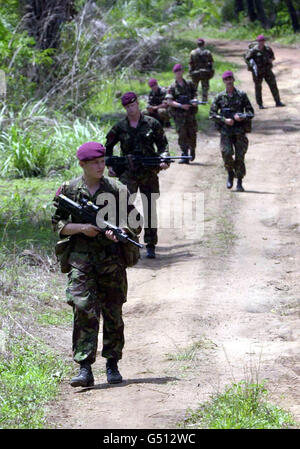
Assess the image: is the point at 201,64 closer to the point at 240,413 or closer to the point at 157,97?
the point at 157,97

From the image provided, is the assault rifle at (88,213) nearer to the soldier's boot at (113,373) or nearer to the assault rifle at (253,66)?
the soldier's boot at (113,373)

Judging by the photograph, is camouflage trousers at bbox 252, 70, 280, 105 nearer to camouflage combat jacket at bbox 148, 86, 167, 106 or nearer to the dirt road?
camouflage combat jacket at bbox 148, 86, 167, 106

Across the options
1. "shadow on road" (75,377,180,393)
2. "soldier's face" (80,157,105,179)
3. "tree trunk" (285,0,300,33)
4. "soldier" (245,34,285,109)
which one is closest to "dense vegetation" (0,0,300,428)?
"shadow on road" (75,377,180,393)

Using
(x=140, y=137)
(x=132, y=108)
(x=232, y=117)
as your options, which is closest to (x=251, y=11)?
(x=232, y=117)

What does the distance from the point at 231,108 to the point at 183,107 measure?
297 cm

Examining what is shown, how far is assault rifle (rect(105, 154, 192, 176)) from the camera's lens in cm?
1046

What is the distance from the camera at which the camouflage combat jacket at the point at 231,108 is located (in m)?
13.8

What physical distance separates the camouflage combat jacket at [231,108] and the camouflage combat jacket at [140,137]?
3.49 metres

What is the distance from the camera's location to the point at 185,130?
17078 mm

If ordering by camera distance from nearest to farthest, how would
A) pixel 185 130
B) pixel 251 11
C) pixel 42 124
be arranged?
pixel 42 124
pixel 185 130
pixel 251 11

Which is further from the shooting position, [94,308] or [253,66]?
[253,66]

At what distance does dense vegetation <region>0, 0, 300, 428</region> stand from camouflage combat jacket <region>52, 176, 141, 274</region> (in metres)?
0.98

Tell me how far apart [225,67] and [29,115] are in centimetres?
1436

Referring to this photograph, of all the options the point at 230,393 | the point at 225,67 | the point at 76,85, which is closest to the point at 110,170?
the point at 230,393
